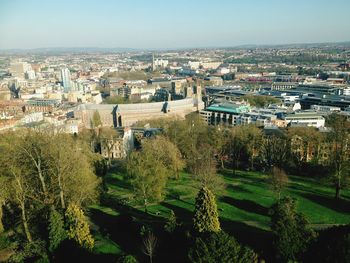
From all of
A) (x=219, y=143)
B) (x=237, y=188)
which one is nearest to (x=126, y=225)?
(x=237, y=188)

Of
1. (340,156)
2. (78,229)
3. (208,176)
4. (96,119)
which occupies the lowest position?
(96,119)

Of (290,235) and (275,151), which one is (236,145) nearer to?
(275,151)

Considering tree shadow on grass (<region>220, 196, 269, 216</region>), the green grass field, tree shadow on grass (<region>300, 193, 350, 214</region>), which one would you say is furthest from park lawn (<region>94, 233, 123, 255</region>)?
tree shadow on grass (<region>300, 193, 350, 214</region>)

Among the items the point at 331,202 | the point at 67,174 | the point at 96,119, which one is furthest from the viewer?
the point at 96,119

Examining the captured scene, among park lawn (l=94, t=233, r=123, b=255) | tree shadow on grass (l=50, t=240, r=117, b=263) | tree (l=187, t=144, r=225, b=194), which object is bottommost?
park lawn (l=94, t=233, r=123, b=255)

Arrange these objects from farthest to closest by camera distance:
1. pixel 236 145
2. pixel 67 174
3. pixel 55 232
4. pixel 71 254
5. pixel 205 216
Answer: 1. pixel 236 145
2. pixel 67 174
3. pixel 55 232
4. pixel 71 254
5. pixel 205 216

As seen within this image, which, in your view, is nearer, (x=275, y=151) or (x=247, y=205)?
(x=247, y=205)

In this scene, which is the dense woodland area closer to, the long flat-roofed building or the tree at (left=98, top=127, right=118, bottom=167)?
the tree at (left=98, top=127, right=118, bottom=167)
